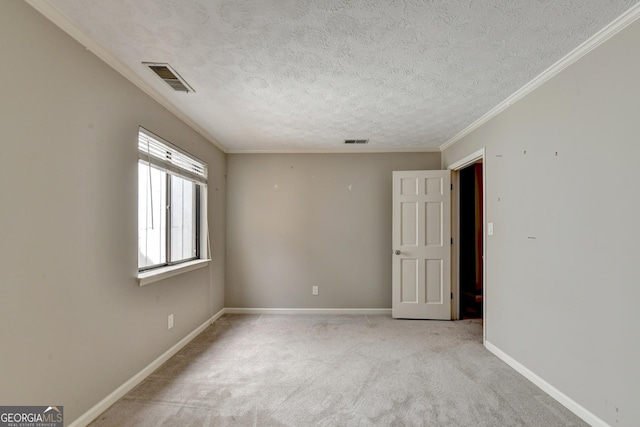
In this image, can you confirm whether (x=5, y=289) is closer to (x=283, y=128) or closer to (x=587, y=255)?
(x=283, y=128)

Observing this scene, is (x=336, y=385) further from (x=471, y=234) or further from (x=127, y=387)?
(x=471, y=234)

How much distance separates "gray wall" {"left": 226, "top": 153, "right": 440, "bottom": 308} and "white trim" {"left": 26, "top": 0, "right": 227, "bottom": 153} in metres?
1.68

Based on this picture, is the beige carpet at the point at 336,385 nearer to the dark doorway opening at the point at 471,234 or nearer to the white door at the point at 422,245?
the white door at the point at 422,245

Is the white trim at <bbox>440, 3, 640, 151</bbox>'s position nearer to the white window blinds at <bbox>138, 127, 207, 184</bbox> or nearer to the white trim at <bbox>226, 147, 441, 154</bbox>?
the white trim at <bbox>226, 147, 441, 154</bbox>

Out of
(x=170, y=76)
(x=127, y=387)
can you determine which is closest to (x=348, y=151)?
(x=170, y=76)

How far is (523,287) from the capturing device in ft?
8.29

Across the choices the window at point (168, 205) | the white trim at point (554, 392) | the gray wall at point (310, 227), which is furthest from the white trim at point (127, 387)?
the white trim at point (554, 392)

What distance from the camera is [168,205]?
9.62 feet

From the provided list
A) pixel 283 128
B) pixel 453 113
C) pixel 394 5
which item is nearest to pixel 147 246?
pixel 283 128

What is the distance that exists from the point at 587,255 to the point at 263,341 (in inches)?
117

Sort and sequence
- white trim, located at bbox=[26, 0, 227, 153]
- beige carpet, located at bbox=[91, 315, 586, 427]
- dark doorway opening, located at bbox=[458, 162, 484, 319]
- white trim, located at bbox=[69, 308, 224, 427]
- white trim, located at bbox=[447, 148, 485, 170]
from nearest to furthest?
1. white trim, located at bbox=[26, 0, 227, 153]
2. white trim, located at bbox=[69, 308, 224, 427]
3. beige carpet, located at bbox=[91, 315, 586, 427]
4. white trim, located at bbox=[447, 148, 485, 170]
5. dark doorway opening, located at bbox=[458, 162, 484, 319]

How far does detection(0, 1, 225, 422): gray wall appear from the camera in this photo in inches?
55.2

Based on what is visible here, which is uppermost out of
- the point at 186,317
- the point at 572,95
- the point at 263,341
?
the point at 572,95

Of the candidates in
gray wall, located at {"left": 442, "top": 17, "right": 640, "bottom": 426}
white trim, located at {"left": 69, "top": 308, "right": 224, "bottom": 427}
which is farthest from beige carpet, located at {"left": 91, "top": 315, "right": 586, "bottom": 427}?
gray wall, located at {"left": 442, "top": 17, "right": 640, "bottom": 426}
